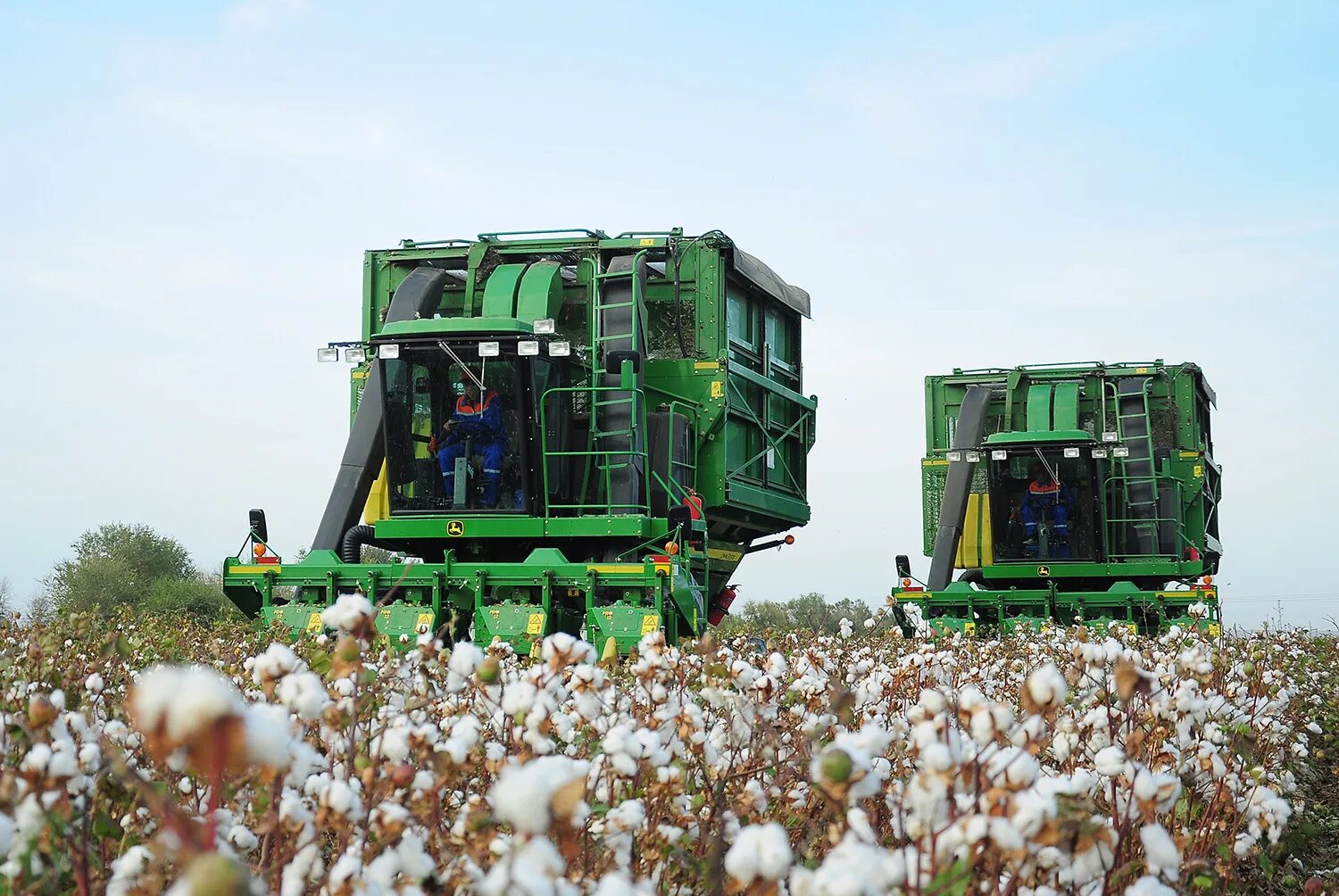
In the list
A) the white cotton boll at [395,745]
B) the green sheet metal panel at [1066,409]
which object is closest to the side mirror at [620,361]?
the green sheet metal panel at [1066,409]

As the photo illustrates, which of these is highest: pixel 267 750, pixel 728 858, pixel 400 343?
pixel 400 343

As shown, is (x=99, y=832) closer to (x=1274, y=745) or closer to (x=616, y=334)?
(x=1274, y=745)

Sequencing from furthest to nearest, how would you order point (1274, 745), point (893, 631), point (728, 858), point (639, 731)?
1. point (893, 631)
2. point (1274, 745)
3. point (639, 731)
4. point (728, 858)

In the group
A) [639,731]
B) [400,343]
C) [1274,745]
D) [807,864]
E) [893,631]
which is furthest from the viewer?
[400,343]

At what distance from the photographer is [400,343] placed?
1245cm

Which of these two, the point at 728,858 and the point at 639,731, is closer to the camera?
the point at 728,858

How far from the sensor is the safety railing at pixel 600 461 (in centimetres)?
1245

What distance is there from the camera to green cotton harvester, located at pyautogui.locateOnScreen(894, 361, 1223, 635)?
707 inches

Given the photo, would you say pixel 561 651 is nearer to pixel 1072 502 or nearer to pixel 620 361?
pixel 620 361

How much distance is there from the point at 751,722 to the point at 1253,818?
1569 millimetres

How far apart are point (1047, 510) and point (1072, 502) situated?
1.03 ft

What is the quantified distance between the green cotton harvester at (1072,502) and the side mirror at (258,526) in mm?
7838

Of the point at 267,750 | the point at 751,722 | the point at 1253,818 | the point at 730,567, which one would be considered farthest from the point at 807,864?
the point at 730,567

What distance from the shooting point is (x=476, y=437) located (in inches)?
497
